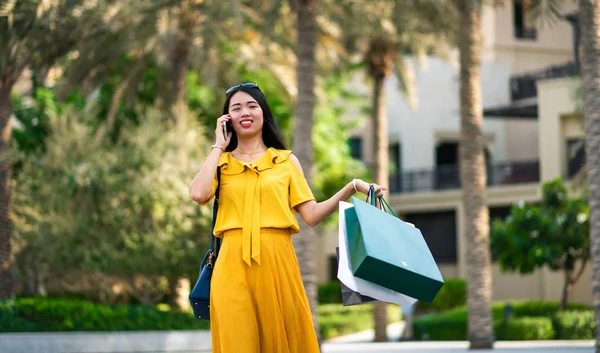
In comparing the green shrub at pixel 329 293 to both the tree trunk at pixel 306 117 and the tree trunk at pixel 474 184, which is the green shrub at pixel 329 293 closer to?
the tree trunk at pixel 474 184

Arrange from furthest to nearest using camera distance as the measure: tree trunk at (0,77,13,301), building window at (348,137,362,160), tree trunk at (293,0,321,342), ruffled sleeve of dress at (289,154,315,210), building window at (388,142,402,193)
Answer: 1. building window at (348,137,362,160)
2. building window at (388,142,402,193)
3. tree trunk at (0,77,13,301)
4. tree trunk at (293,0,321,342)
5. ruffled sleeve of dress at (289,154,315,210)

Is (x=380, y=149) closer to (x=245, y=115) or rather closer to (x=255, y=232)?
(x=245, y=115)

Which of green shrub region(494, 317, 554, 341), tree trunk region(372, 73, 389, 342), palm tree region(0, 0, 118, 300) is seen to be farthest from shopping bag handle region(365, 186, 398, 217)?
green shrub region(494, 317, 554, 341)

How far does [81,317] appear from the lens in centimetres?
1916

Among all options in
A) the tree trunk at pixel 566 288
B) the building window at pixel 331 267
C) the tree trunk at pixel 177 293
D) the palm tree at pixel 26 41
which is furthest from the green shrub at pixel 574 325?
the building window at pixel 331 267

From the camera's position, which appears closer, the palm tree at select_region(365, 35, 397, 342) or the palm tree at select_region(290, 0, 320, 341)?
the palm tree at select_region(290, 0, 320, 341)

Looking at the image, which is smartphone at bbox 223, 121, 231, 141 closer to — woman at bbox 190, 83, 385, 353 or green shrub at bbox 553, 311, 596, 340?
woman at bbox 190, 83, 385, 353

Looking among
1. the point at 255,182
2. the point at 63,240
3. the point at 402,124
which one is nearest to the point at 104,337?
the point at 63,240

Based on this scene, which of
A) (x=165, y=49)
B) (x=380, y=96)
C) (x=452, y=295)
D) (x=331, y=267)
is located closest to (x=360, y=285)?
(x=165, y=49)

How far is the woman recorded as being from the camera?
4.75 meters

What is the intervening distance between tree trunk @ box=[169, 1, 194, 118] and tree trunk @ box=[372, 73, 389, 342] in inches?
175

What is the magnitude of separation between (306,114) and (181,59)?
662cm

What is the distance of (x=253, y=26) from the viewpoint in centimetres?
2228

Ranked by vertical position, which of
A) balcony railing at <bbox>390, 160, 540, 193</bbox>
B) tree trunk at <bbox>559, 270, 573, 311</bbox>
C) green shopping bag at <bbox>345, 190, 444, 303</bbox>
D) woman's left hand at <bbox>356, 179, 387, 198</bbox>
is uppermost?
balcony railing at <bbox>390, 160, 540, 193</bbox>
